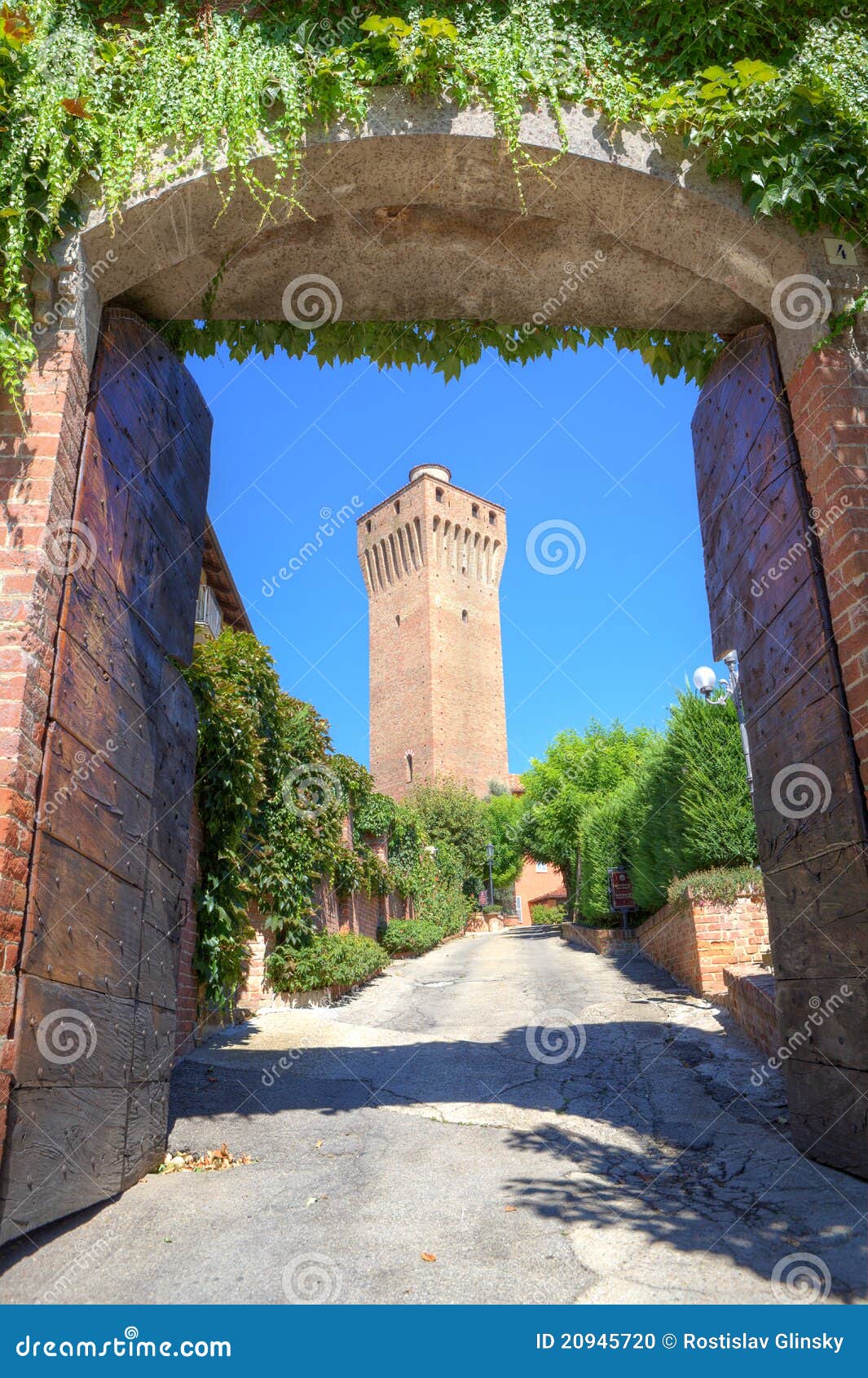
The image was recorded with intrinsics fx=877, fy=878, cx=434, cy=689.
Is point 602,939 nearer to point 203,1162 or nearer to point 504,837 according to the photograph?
point 203,1162

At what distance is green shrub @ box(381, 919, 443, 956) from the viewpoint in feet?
59.4

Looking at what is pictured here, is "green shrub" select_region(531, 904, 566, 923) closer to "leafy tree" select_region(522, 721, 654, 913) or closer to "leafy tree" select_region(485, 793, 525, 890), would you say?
"leafy tree" select_region(485, 793, 525, 890)

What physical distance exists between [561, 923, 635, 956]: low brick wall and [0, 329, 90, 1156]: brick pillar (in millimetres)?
13390

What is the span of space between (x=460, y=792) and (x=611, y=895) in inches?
733

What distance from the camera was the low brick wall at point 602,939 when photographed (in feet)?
49.7

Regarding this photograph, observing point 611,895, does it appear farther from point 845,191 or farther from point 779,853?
point 845,191

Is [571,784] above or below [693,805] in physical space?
above

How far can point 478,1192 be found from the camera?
3295 mm

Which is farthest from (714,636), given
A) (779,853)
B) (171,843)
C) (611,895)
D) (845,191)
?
(611,895)

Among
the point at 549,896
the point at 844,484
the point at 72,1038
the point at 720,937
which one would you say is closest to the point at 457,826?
the point at 549,896

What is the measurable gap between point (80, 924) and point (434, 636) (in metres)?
39.7

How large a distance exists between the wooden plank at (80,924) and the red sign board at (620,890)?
42.5 feet

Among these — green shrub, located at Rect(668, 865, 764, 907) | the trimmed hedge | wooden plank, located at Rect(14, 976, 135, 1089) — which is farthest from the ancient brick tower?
wooden plank, located at Rect(14, 976, 135, 1089)

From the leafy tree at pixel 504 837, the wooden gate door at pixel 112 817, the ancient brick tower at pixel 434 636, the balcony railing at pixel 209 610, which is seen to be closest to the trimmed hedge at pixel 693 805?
the balcony railing at pixel 209 610
